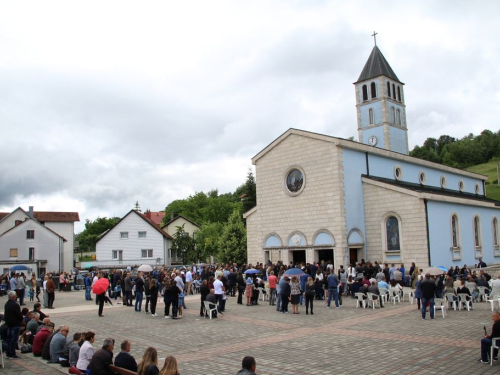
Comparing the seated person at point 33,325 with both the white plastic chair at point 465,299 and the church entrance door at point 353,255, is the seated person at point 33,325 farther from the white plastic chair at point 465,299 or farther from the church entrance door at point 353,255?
the church entrance door at point 353,255

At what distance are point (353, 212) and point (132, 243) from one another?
31.5m

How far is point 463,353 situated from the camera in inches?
418

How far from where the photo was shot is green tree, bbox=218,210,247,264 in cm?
4822

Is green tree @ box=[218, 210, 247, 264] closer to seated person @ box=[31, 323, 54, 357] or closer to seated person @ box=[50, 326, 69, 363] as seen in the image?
seated person @ box=[31, 323, 54, 357]

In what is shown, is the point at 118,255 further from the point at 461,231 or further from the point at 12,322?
the point at 12,322

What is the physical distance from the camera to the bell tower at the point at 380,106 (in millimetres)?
47469

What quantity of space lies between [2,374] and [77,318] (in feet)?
28.2

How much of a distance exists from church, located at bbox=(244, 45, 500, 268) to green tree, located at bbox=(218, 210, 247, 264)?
1184 centimetres

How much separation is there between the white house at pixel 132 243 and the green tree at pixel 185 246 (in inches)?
156

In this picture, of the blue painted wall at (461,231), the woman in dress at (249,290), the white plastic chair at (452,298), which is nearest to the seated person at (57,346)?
the woman in dress at (249,290)

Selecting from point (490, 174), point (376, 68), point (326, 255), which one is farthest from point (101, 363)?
point (490, 174)

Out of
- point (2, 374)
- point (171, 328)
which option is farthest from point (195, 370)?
point (171, 328)

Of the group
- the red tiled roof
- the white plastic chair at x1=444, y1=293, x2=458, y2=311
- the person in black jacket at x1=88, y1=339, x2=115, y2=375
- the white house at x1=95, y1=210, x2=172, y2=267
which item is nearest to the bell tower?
the white house at x1=95, y1=210, x2=172, y2=267

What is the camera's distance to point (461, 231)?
3272cm
